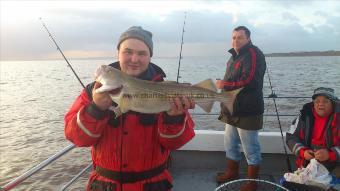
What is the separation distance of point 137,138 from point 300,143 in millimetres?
2617

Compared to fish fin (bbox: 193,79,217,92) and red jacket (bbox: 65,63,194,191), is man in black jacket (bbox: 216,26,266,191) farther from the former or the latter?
red jacket (bbox: 65,63,194,191)

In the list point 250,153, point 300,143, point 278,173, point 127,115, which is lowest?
point 278,173

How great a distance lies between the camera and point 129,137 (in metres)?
2.61

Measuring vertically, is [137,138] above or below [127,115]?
below

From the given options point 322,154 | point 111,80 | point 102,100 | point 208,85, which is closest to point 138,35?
point 111,80

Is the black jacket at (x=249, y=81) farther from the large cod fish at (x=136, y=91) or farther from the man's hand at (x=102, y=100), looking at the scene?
the man's hand at (x=102, y=100)

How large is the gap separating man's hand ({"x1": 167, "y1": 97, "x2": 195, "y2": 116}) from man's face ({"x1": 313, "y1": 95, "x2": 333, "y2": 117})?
241 cm

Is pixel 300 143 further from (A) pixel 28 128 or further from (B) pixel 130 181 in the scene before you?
(A) pixel 28 128

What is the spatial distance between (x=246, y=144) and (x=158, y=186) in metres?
2.70

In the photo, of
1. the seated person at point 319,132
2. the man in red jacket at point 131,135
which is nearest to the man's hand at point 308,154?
the seated person at point 319,132

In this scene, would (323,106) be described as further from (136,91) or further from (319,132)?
(136,91)

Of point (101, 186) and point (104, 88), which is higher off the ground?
point (104, 88)

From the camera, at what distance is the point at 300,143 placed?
4.36 meters

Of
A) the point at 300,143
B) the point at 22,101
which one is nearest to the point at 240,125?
the point at 300,143
